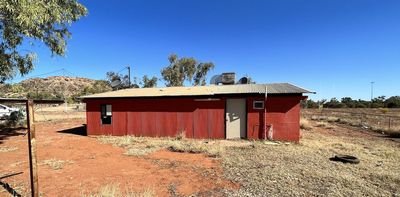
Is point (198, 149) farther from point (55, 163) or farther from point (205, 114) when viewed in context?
point (55, 163)

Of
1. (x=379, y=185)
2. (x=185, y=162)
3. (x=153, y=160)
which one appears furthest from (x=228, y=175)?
(x=379, y=185)

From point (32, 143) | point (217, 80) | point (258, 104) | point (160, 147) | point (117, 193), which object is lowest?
point (160, 147)

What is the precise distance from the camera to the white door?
13.6 meters

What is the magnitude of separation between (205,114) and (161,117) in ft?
8.74

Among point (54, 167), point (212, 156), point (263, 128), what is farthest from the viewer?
point (263, 128)

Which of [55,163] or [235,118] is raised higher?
[235,118]

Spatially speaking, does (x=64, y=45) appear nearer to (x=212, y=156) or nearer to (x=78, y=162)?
(x=78, y=162)

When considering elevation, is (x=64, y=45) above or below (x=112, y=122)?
above

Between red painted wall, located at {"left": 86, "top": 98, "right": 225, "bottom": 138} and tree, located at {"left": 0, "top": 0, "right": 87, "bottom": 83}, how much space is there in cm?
439

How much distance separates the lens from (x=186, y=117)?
46.3 feet

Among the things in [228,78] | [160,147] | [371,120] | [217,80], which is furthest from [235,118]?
[371,120]

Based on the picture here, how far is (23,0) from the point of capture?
8.06m

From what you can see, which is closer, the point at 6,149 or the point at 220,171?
the point at 220,171

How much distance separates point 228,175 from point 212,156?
8.37 ft
